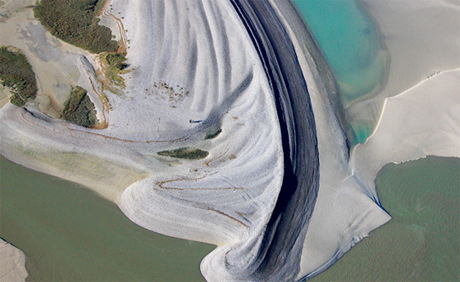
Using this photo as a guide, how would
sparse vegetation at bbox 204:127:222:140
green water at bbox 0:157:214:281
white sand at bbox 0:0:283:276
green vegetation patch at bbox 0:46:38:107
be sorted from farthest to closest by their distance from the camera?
1. sparse vegetation at bbox 204:127:222:140
2. green vegetation patch at bbox 0:46:38:107
3. white sand at bbox 0:0:283:276
4. green water at bbox 0:157:214:281

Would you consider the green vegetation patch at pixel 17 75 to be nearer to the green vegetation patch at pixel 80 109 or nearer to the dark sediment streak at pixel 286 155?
the green vegetation patch at pixel 80 109

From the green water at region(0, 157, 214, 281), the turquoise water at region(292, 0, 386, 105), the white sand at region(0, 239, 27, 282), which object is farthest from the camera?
the turquoise water at region(292, 0, 386, 105)

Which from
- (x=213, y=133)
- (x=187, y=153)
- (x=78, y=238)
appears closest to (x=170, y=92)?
(x=213, y=133)

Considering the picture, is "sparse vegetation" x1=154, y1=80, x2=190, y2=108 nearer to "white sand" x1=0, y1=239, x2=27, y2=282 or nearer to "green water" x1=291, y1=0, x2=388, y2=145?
"green water" x1=291, y1=0, x2=388, y2=145

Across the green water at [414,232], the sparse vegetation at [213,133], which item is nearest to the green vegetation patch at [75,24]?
the sparse vegetation at [213,133]

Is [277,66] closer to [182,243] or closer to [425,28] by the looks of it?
[425,28]

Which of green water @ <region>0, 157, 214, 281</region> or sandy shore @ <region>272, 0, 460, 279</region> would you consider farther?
sandy shore @ <region>272, 0, 460, 279</region>

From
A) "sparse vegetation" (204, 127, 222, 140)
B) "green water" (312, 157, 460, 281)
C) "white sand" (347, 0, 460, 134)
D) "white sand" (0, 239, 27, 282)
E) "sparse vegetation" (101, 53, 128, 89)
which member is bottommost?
"green water" (312, 157, 460, 281)

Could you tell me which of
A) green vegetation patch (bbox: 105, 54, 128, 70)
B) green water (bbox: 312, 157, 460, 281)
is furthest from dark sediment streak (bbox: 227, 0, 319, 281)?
green vegetation patch (bbox: 105, 54, 128, 70)
